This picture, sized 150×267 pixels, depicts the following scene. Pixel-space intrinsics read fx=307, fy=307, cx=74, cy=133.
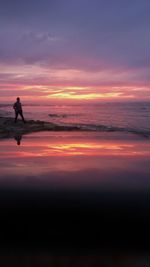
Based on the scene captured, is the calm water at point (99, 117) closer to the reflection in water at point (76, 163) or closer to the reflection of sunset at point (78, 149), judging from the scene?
the reflection of sunset at point (78, 149)

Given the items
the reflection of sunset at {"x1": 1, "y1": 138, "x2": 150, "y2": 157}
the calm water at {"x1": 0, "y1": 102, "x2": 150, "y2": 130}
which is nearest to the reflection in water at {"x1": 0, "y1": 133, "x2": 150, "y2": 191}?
the reflection of sunset at {"x1": 1, "y1": 138, "x2": 150, "y2": 157}

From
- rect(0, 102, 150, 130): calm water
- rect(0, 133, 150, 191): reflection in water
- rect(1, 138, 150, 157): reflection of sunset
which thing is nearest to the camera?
rect(0, 133, 150, 191): reflection in water

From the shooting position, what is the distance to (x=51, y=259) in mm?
4941

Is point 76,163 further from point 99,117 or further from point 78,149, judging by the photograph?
point 99,117

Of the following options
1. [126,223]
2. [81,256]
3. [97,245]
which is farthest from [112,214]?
[81,256]

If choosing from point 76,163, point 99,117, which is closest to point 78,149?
point 76,163

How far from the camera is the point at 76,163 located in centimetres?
1078

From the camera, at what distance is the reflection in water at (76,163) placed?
859 centimetres

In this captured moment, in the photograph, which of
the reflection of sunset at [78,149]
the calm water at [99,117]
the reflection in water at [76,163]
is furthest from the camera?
the calm water at [99,117]

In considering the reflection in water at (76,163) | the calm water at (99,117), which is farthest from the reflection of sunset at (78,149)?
the calm water at (99,117)

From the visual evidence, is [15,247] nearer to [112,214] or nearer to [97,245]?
[97,245]

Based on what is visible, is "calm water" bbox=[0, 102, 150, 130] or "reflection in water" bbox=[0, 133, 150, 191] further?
"calm water" bbox=[0, 102, 150, 130]

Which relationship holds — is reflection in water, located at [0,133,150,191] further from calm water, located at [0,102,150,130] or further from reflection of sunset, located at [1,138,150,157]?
calm water, located at [0,102,150,130]

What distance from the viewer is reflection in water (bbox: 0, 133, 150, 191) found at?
8586mm
